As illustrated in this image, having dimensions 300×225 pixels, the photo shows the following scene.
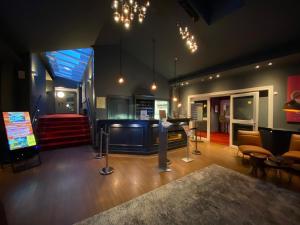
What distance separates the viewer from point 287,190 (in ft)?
8.77

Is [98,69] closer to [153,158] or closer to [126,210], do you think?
[153,158]

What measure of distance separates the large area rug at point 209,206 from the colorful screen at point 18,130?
117 inches

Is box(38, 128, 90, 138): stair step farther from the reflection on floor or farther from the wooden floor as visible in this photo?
the reflection on floor

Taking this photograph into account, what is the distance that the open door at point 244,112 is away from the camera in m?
5.04

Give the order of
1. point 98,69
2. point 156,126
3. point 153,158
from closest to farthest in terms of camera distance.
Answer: point 153,158, point 156,126, point 98,69

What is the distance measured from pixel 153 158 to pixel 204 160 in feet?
4.99

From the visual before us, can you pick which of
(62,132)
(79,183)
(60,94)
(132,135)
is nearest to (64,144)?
(62,132)

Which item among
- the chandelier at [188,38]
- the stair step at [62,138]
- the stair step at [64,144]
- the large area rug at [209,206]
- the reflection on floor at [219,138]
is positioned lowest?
the reflection on floor at [219,138]

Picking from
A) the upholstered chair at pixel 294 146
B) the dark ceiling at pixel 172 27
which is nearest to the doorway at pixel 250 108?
the upholstered chair at pixel 294 146

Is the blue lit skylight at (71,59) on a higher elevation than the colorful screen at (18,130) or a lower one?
higher

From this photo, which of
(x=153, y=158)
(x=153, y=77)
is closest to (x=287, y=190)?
(x=153, y=158)

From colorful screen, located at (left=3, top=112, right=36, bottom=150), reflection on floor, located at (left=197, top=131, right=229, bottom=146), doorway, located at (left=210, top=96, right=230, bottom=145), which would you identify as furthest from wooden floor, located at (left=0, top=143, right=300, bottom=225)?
doorway, located at (left=210, top=96, right=230, bottom=145)

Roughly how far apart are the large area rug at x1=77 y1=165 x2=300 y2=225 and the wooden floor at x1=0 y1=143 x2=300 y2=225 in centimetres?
27

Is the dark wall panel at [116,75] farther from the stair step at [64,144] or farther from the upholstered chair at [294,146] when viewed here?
the upholstered chair at [294,146]
